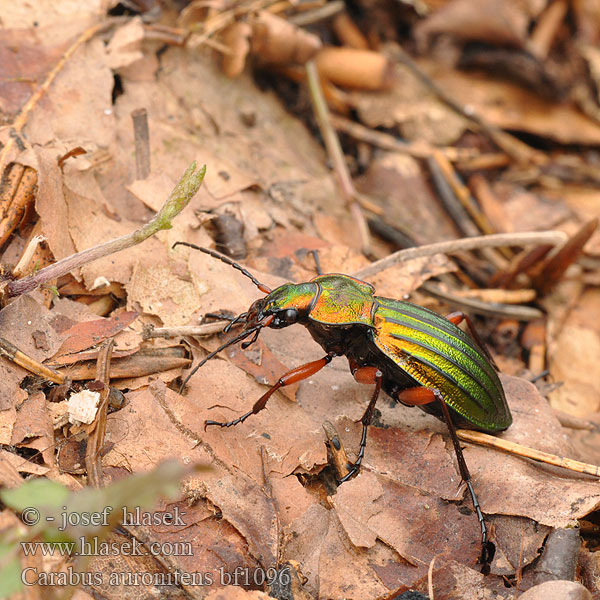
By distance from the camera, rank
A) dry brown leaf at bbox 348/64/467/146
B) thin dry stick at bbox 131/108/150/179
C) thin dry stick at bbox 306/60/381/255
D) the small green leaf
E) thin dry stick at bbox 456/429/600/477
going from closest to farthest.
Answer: the small green leaf < thin dry stick at bbox 456/429/600/477 < thin dry stick at bbox 131/108/150/179 < thin dry stick at bbox 306/60/381/255 < dry brown leaf at bbox 348/64/467/146

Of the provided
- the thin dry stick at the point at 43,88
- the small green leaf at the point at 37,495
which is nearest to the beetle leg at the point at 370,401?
the small green leaf at the point at 37,495

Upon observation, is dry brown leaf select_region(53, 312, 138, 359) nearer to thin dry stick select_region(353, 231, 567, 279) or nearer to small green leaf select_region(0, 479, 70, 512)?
small green leaf select_region(0, 479, 70, 512)

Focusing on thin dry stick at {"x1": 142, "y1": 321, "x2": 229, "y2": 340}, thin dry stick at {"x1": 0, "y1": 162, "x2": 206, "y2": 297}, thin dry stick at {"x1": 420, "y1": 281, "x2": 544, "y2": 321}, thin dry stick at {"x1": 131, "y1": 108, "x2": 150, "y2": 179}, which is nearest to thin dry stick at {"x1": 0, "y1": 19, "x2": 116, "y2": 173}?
thin dry stick at {"x1": 131, "y1": 108, "x2": 150, "y2": 179}

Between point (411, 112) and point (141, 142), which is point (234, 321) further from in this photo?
point (411, 112)

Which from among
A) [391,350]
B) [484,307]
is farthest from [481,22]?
[391,350]

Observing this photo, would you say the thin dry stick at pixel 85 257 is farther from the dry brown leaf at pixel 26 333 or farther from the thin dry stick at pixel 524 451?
the thin dry stick at pixel 524 451

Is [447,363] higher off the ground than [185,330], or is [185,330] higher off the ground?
[185,330]
